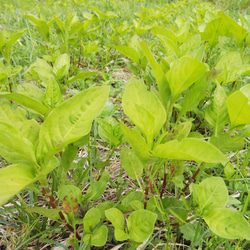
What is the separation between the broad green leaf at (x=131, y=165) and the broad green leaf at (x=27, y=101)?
1.40 feet

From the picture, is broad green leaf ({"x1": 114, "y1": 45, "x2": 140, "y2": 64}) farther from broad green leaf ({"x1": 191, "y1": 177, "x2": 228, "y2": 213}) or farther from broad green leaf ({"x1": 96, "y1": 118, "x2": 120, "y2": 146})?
broad green leaf ({"x1": 191, "y1": 177, "x2": 228, "y2": 213})

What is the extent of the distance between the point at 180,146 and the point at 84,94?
13.1 inches

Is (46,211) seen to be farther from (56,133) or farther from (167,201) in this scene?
(167,201)

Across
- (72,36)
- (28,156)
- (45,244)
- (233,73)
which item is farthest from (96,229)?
(72,36)

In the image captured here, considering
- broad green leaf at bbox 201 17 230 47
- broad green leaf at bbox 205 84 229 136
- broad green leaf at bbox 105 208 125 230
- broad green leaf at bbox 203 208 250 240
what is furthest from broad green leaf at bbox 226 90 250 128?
broad green leaf at bbox 201 17 230 47

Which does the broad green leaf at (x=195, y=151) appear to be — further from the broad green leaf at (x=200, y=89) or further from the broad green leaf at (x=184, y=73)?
the broad green leaf at (x=200, y=89)

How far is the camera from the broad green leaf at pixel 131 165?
108cm

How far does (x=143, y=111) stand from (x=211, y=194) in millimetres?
484

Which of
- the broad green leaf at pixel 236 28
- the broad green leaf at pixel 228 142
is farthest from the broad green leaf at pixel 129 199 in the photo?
the broad green leaf at pixel 236 28

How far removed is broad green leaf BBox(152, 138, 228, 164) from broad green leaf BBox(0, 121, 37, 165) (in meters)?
0.39

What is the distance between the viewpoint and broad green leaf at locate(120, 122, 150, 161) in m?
0.65

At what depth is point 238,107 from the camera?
2.73 ft

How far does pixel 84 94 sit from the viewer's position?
0.68 metres

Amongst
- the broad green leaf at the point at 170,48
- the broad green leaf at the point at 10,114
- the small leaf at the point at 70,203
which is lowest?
the small leaf at the point at 70,203
